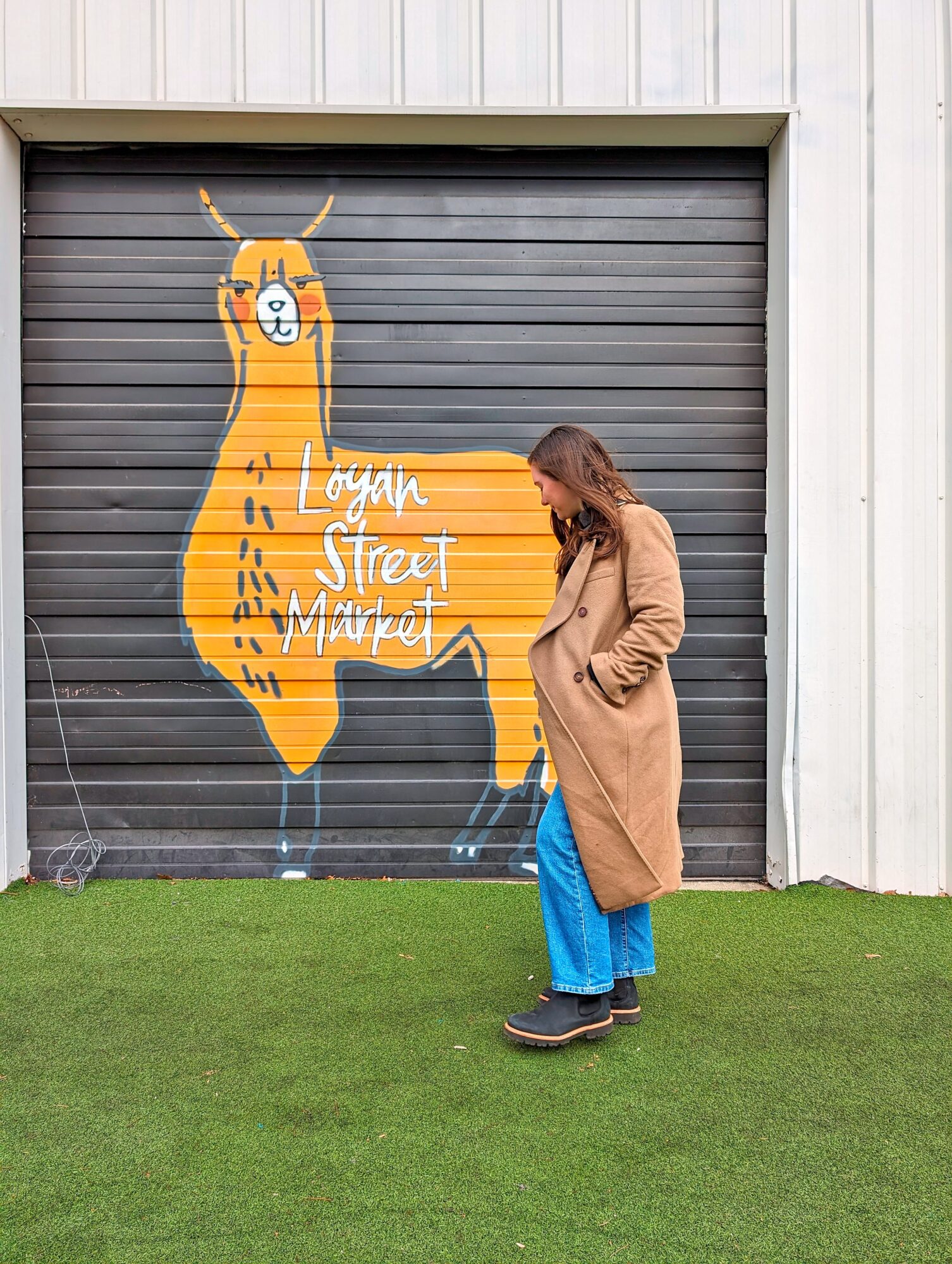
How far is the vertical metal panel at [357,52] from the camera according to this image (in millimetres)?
3820

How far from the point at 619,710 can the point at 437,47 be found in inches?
125

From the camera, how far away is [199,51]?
150 inches

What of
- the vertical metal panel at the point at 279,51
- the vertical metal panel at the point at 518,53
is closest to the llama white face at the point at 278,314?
the vertical metal panel at the point at 279,51

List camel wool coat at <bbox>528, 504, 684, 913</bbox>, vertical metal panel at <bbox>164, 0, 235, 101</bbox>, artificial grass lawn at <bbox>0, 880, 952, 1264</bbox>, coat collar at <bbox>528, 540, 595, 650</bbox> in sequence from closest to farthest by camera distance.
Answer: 1. artificial grass lawn at <bbox>0, 880, 952, 1264</bbox>
2. camel wool coat at <bbox>528, 504, 684, 913</bbox>
3. coat collar at <bbox>528, 540, 595, 650</bbox>
4. vertical metal panel at <bbox>164, 0, 235, 101</bbox>

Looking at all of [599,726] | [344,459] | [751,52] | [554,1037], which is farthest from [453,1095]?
[751,52]

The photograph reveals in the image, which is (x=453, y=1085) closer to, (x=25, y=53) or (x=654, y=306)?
(x=654, y=306)

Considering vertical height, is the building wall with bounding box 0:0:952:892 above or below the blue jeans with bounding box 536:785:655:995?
above

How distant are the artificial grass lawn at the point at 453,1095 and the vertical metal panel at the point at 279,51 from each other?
3551 millimetres

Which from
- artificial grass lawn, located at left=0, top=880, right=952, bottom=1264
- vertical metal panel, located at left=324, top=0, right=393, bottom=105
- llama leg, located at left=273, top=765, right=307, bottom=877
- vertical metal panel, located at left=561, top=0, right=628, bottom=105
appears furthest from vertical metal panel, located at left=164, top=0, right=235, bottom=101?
artificial grass lawn, located at left=0, top=880, right=952, bottom=1264

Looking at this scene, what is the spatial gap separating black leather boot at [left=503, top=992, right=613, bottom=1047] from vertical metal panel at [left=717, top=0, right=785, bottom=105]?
3736mm

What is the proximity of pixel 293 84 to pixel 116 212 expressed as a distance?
103cm

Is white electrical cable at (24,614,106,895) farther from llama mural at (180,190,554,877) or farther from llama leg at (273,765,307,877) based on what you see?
llama leg at (273,765,307,877)

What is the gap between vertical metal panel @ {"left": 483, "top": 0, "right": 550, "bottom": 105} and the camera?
12.5 ft

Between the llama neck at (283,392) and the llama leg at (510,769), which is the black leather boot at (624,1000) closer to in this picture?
the llama leg at (510,769)
